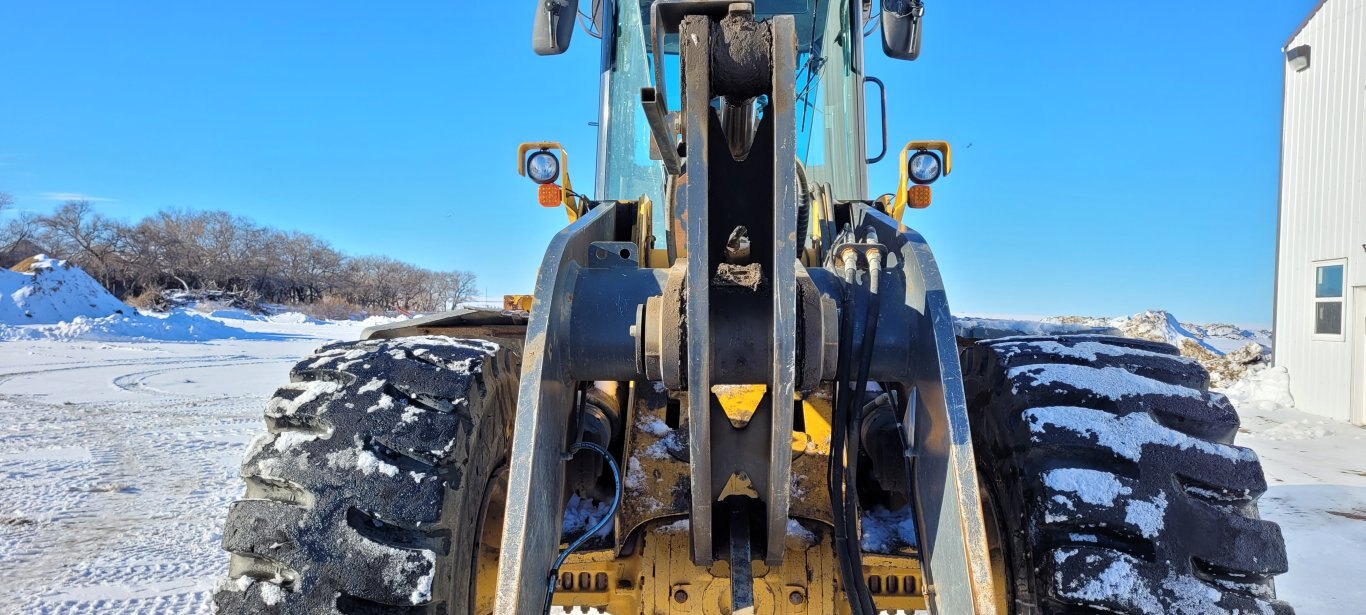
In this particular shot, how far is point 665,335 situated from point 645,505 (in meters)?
1.02

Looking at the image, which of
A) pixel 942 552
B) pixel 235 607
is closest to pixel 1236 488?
pixel 942 552

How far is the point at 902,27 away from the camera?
11.8 feet

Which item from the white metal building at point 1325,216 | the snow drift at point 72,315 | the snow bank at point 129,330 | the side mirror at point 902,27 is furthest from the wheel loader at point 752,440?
the snow drift at point 72,315

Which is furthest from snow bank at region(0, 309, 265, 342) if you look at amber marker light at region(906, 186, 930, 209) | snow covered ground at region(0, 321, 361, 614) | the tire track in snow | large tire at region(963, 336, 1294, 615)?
large tire at region(963, 336, 1294, 615)

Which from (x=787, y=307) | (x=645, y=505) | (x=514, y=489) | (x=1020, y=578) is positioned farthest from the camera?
(x=645, y=505)

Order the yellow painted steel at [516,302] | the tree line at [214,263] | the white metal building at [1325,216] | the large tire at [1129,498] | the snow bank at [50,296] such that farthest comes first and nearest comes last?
the tree line at [214,263]
the snow bank at [50,296]
the white metal building at [1325,216]
the yellow painted steel at [516,302]
the large tire at [1129,498]

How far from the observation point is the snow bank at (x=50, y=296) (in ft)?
70.0

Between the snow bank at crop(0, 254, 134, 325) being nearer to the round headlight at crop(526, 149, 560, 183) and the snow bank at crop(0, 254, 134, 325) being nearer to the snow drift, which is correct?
the snow drift

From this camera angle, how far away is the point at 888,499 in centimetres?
268

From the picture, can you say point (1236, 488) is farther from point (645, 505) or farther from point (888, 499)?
point (645, 505)

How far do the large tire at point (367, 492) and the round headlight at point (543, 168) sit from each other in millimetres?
1953

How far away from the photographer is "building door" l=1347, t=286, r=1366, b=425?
426 inches

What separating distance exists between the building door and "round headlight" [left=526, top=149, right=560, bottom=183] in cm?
1202

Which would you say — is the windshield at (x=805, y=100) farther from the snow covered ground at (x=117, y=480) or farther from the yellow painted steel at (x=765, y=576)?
the snow covered ground at (x=117, y=480)
